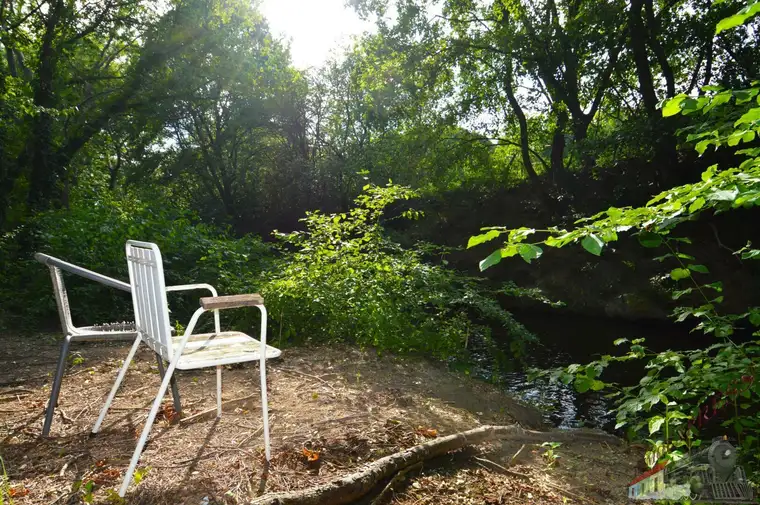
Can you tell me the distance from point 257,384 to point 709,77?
1221 centimetres

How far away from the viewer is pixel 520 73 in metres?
11.8

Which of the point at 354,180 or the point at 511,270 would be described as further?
the point at 354,180

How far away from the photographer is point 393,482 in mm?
2168

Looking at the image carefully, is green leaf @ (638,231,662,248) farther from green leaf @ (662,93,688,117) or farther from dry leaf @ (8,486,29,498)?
dry leaf @ (8,486,29,498)

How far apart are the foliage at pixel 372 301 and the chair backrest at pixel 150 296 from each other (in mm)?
2617

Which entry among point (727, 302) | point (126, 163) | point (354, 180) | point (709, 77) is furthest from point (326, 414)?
point (126, 163)

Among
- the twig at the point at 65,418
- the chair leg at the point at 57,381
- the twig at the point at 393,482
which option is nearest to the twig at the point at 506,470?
the twig at the point at 393,482

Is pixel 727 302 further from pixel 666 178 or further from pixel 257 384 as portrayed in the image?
pixel 257 384

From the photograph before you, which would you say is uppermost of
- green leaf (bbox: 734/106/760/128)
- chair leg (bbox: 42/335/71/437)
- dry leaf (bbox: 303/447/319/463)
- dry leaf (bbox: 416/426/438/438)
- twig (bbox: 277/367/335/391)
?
green leaf (bbox: 734/106/760/128)

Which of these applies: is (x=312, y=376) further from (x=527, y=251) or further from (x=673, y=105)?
(x=673, y=105)

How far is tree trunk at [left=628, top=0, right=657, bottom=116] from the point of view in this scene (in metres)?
9.17

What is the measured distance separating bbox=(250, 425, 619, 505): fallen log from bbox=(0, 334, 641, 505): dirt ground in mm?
68

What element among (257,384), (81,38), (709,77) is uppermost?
(81,38)

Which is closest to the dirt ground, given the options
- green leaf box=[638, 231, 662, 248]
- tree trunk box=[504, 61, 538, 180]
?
green leaf box=[638, 231, 662, 248]
